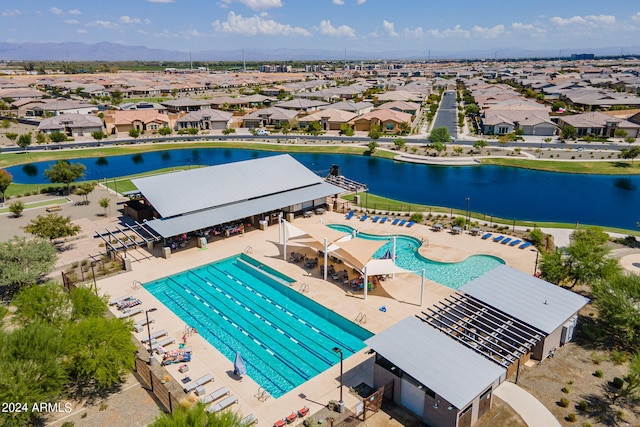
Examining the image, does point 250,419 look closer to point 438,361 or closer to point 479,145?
Result: point 438,361

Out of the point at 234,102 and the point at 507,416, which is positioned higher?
the point at 234,102

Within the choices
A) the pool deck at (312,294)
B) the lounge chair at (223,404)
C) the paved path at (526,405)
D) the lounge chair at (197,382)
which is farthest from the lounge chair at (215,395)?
the paved path at (526,405)

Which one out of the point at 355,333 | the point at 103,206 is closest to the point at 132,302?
the point at 355,333

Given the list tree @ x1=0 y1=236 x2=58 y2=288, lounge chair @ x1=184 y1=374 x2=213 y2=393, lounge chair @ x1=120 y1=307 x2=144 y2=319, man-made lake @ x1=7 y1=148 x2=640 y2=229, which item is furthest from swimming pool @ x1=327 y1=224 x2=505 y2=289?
tree @ x1=0 y1=236 x2=58 y2=288

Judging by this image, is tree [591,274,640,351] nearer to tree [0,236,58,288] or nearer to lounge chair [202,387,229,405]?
lounge chair [202,387,229,405]

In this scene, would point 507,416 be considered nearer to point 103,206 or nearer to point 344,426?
point 344,426

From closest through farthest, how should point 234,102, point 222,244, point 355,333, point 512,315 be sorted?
point 512,315 < point 355,333 < point 222,244 < point 234,102

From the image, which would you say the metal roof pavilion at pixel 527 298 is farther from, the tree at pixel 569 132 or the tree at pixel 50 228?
the tree at pixel 569 132
